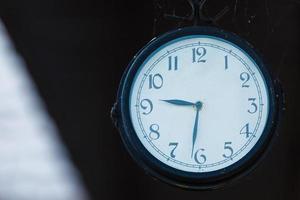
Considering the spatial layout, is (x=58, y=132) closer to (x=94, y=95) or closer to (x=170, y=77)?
(x=94, y=95)

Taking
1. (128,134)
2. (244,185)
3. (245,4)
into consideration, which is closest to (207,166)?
(128,134)

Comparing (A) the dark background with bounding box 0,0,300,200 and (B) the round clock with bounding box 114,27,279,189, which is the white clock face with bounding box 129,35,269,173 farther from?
(A) the dark background with bounding box 0,0,300,200

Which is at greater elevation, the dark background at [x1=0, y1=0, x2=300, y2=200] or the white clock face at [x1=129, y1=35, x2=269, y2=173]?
the dark background at [x1=0, y1=0, x2=300, y2=200]

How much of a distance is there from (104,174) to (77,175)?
0.44 ft

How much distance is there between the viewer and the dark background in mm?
3980

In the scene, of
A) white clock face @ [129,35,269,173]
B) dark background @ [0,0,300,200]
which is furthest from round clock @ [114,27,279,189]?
dark background @ [0,0,300,200]

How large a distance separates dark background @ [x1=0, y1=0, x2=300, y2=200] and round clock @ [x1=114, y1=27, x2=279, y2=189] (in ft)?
3.85

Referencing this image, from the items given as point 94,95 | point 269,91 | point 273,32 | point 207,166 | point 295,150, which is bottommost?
point 207,166

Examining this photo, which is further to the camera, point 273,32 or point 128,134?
point 273,32

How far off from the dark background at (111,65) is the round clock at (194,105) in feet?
3.85

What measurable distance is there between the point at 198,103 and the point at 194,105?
2cm

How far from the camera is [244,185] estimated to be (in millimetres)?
3988

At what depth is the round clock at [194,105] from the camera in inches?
110

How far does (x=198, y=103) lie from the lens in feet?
9.39
